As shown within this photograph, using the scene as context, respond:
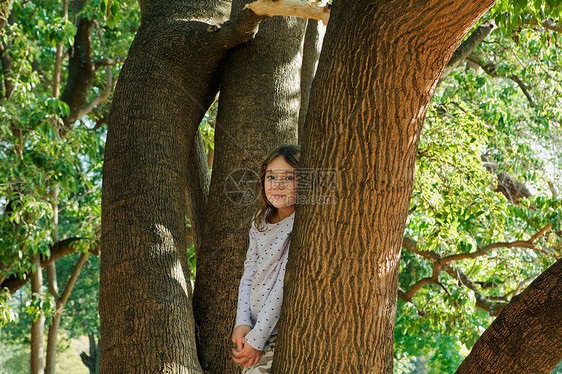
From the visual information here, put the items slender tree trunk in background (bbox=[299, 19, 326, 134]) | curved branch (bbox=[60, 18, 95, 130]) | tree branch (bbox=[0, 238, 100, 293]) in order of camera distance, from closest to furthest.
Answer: slender tree trunk in background (bbox=[299, 19, 326, 134]) → tree branch (bbox=[0, 238, 100, 293]) → curved branch (bbox=[60, 18, 95, 130])

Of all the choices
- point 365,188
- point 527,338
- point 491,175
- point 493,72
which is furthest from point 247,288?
point 493,72

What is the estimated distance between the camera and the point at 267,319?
2562mm

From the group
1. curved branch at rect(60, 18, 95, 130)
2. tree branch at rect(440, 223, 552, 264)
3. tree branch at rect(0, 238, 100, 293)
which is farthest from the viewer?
curved branch at rect(60, 18, 95, 130)

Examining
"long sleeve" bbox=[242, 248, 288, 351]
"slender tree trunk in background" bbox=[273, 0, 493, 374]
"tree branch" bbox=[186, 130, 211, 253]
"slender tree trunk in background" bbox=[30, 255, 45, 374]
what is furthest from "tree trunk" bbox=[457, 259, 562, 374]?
Result: "slender tree trunk in background" bbox=[30, 255, 45, 374]

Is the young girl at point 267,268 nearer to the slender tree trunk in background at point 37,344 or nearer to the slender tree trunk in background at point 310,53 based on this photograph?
the slender tree trunk in background at point 310,53

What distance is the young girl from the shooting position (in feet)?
8.50

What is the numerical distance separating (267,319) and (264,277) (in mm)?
233

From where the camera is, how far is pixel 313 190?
2223mm

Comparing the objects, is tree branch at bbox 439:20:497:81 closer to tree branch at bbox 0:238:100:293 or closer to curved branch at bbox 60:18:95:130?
tree branch at bbox 0:238:100:293

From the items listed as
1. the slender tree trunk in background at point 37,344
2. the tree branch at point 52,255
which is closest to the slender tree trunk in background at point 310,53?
the tree branch at point 52,255

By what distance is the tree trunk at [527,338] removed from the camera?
7.95ft

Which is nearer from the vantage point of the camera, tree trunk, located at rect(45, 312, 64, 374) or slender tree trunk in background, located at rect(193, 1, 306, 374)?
slender tree trunk in background, located at rect(193, 1, 306, 374)

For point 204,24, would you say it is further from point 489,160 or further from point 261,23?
point 489,160

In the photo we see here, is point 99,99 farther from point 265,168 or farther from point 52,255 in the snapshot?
point 265,168
